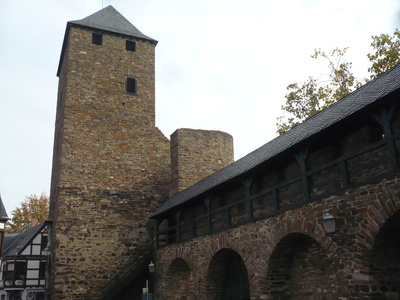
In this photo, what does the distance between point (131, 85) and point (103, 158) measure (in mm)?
3819

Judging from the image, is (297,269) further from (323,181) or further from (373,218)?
(373,218)

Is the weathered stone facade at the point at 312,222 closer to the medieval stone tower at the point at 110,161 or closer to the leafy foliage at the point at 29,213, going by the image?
the medieval stone tower at the point at 110,161

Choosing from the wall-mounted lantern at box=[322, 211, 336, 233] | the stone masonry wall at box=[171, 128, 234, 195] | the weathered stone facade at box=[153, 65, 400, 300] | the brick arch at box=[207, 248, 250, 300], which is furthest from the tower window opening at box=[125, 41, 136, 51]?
the wall-mounted lantern at box=[322, 211, 336, 233]

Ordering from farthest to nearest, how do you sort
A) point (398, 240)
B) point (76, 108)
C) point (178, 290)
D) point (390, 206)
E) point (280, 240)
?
point (76, 108) → point (178, 290) → point (280, 240) → point (398, 240) → point (390, 206)

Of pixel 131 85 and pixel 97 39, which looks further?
pixel 97 39

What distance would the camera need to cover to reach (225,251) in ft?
40.3

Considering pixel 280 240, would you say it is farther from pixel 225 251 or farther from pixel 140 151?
pixel 140 151

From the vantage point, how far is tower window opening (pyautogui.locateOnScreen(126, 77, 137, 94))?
19.7 meters

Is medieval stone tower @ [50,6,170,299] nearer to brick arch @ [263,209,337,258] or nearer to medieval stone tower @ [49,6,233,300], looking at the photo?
medieval stone tower @ [49,6,233,300]

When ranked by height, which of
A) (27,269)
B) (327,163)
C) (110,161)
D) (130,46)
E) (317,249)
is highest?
(130,46)

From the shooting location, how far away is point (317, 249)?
9820 mm

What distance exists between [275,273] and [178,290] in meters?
5.90

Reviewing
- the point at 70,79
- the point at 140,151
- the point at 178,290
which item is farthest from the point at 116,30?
the point at 178,290

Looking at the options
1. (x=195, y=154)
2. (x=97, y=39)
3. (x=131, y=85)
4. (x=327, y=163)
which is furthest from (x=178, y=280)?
(x=97, y=39)
